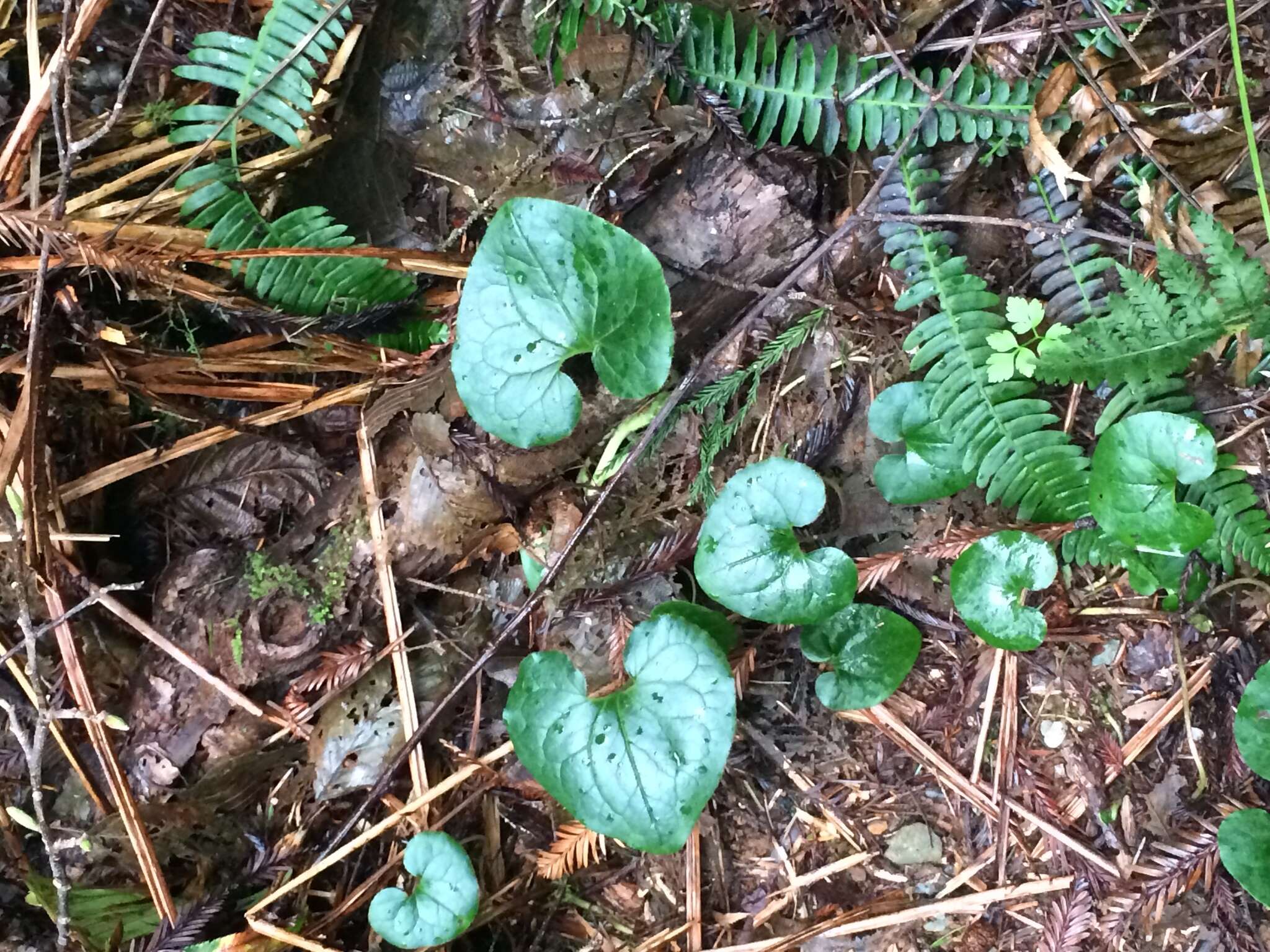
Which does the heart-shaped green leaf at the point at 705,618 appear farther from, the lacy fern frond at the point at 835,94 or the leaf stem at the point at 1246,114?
the leaf stem at the point at 1246,114

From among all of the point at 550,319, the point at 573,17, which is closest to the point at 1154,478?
the point at 550,319

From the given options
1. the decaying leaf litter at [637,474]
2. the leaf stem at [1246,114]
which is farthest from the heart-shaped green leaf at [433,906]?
the leaf stem at [1246,114]

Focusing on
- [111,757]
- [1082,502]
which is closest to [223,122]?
[111,757]

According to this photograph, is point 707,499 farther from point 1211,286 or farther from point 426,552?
point 1211,286

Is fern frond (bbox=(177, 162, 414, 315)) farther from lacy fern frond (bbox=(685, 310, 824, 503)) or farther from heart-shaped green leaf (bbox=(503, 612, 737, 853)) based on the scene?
heart-shaped green leaf (bbox=(503, 612, 737, 853))

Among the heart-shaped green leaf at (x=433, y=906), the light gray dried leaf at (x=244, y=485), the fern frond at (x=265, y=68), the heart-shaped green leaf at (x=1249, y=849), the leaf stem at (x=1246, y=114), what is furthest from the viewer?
the light gray dried leaf at (x=244, y=485)
